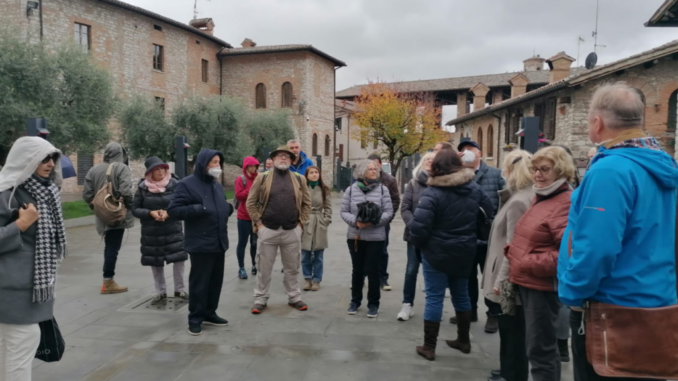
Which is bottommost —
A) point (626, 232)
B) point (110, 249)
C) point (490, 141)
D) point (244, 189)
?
point (110, 249)

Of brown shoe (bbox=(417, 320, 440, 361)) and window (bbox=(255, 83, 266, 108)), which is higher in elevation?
window (bbox=(255, 83, 266, 108))

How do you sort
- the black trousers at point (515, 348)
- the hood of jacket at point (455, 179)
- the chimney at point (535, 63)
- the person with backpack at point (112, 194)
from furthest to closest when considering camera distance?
1. the chimney at point (535, 63)
2. the person with backpack at point (112, 194)
3. the hood of jacket at point (455, 179)
4. the black trousers at point (515, 348)

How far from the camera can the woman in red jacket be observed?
2938 millimetres

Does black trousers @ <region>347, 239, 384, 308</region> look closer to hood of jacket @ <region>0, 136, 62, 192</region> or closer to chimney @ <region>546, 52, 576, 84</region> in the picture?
hood of jacket @ <region>0, 136, 62, 192</region>

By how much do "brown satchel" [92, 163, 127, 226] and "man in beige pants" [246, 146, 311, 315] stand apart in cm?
178

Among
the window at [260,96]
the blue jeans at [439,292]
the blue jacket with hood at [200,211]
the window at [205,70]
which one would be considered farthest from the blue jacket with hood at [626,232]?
the window at [260,96]

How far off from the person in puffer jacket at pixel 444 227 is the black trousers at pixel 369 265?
1.13 meters

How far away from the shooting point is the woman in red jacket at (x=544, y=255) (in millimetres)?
2938

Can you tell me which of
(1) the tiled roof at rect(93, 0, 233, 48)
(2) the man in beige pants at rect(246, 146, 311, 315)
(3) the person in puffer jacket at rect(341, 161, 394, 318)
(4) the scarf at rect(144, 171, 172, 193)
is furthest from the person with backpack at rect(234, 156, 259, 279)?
(1) the tiled roof at rect(93, 0, 233, 48)

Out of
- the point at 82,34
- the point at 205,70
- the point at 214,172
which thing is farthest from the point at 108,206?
the point at 205,70

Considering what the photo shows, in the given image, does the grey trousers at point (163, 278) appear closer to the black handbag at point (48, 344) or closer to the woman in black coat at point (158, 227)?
the woman in black coat at point (158, 227)

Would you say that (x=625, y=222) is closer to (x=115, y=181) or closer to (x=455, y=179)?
(x=455, y=179)

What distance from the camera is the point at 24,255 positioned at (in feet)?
9.21

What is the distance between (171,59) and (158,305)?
28172 millimetres
